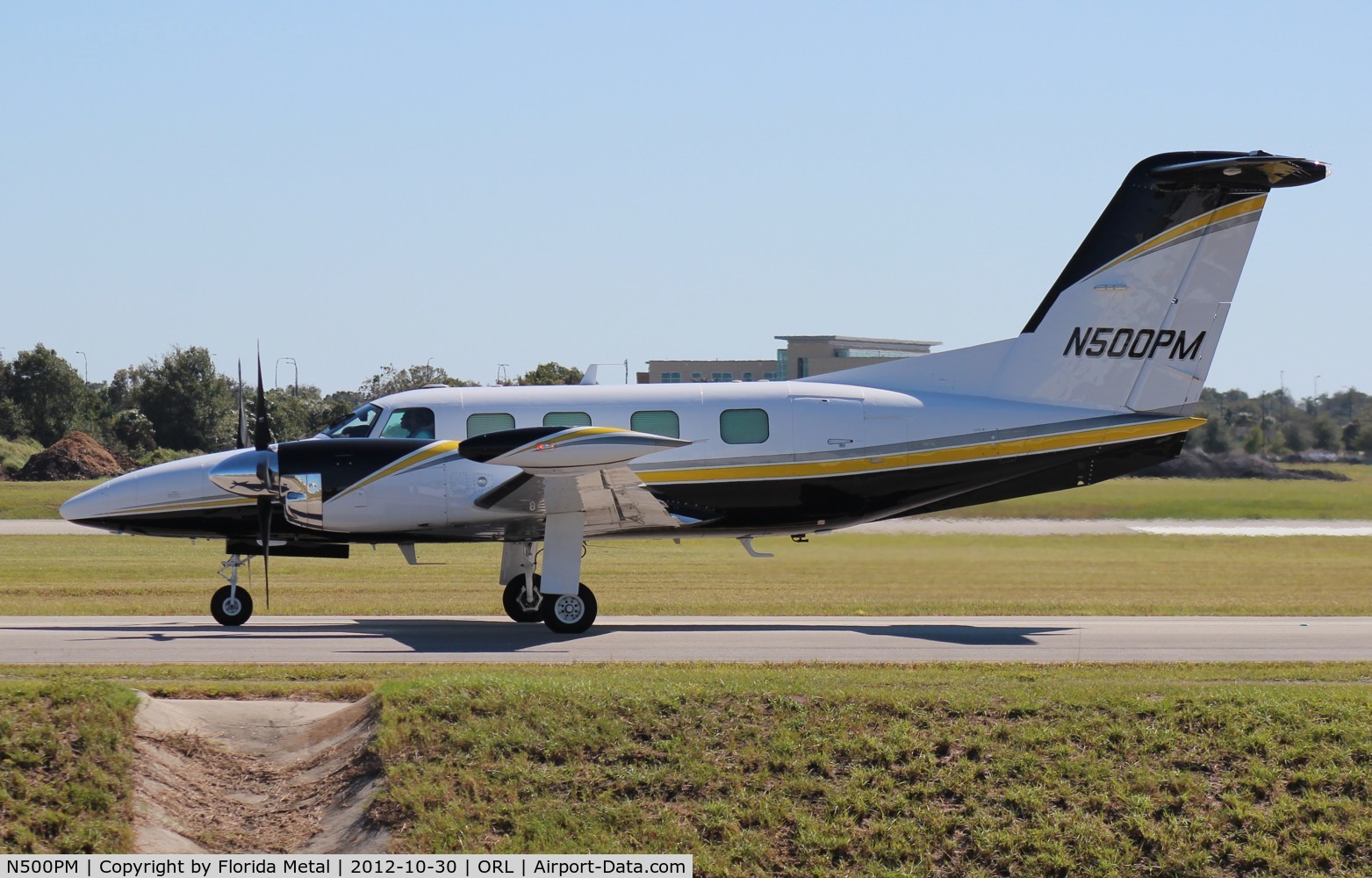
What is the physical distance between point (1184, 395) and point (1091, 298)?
204 cm

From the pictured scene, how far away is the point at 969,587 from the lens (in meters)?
26.8

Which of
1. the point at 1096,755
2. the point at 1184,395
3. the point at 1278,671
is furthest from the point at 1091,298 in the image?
the point at 1096,755

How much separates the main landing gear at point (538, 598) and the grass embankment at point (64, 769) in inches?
305

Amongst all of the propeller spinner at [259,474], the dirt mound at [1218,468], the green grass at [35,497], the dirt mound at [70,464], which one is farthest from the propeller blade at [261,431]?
the dirt mound at [70,464]

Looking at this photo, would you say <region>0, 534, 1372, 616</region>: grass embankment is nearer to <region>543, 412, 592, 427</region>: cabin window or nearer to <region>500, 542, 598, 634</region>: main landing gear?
<region>500, 542, 598, 634</region>: main landing gear

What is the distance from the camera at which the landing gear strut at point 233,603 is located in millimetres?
18656

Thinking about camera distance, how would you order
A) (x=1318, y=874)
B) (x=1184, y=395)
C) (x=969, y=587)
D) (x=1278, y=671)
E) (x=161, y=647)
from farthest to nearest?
(x=969, y=587) → (x=1184, y=395) → (x=161, y=647) → (x=1278, y=671) → (x=1318, y=874)

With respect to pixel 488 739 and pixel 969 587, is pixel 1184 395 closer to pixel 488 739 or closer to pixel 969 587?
pixel 969 587

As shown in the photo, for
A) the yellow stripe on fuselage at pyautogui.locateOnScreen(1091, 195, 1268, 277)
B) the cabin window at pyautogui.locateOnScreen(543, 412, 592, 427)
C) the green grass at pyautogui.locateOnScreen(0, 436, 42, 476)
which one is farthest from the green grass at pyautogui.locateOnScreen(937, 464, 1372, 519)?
the green grass at pyautogui.locateOnScreen(0, 436, 42, 476)

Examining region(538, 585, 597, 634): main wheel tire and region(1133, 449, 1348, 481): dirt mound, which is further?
region(1133, 449, 1348, 481): dirt mound

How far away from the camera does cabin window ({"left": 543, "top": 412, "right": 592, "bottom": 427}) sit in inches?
743

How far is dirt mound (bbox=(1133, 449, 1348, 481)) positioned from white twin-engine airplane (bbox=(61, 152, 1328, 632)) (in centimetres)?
1936

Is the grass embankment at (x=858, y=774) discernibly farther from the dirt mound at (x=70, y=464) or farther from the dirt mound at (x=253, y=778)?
the dirt mound at (x=70, y=464)
